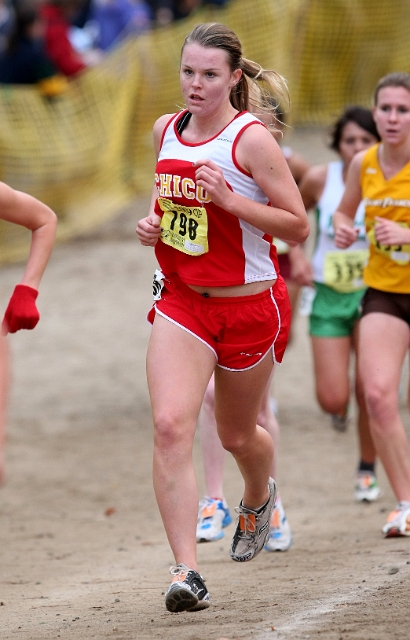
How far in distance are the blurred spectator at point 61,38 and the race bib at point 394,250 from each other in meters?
8.25

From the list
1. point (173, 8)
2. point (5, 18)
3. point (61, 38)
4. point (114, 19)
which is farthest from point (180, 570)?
point (173, 8)

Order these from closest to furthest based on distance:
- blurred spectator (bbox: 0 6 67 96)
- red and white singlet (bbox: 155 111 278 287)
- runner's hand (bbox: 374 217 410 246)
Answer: red and white singlet (bbox: 155 111 278 287) < runner's hand (bbox: 374 217 410 246) < blurred spectator (bbox: 0 6 67 96)

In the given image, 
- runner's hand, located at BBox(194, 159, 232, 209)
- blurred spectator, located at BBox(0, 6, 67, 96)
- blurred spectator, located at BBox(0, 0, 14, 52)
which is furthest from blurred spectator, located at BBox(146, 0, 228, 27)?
runner's hand, located at BBox(194, 159, 232, 209)

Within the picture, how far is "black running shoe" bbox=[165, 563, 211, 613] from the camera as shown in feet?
12.3

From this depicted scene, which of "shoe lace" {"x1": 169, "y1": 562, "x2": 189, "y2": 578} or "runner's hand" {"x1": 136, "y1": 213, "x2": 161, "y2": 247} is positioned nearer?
"shoe lace" {"x1": 169, "y1": 562, "x2": 189, "y2": 578}

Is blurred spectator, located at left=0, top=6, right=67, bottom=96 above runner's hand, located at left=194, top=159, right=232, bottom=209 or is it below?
below

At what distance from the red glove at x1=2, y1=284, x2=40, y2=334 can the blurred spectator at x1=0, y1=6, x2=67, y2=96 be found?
7740mm

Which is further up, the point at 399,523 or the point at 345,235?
the point at 345,235

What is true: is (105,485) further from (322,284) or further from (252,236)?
(252,236)

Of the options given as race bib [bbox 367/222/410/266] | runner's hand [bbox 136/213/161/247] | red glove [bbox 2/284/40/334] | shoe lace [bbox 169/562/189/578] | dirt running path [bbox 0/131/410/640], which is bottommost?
dirt running path [bbox 0/131/410/640]

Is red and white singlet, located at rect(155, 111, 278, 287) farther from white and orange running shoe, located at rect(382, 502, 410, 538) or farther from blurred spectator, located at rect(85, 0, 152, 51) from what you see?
blurred spectator, located at rect(85, 0, 152, 51)

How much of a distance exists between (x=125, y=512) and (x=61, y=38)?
769 cm

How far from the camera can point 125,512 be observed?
6715 millimetres

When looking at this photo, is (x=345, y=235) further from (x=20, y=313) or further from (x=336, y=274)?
(x=20, y=313)
